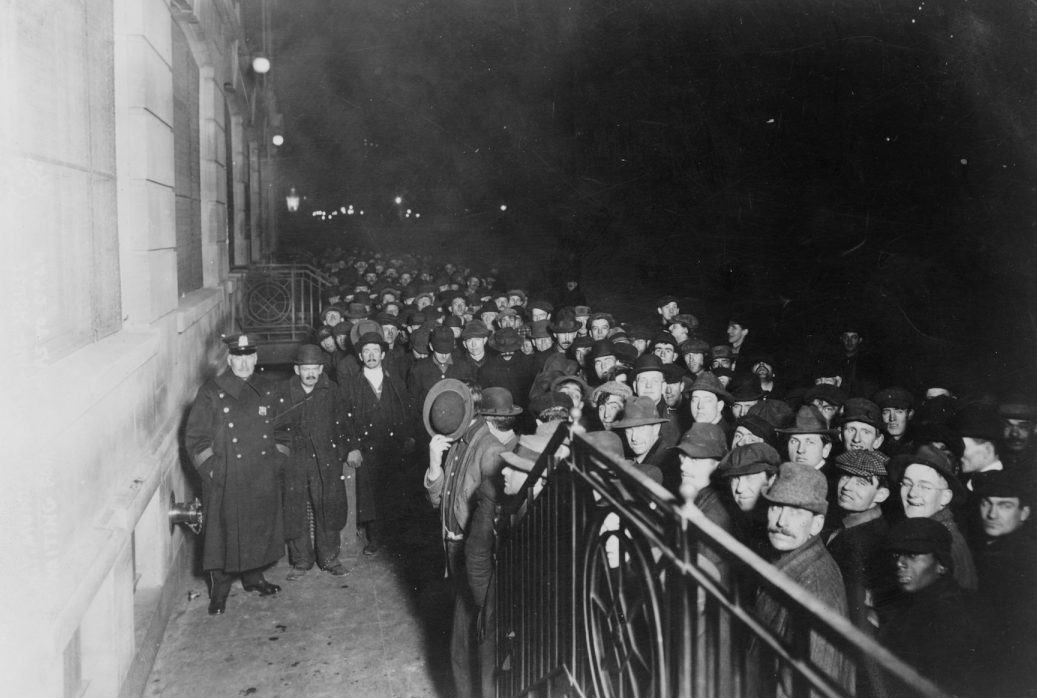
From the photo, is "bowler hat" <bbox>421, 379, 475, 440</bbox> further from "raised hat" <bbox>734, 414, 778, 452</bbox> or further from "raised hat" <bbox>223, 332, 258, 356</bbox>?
"raised hat" <bbox>223, 332, 258, 356</bbox>

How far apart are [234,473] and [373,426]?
66.2 inches

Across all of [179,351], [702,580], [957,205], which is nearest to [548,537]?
[702,580]

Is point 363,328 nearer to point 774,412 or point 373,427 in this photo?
point 373,427

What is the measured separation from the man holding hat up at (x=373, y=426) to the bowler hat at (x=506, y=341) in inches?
62.1

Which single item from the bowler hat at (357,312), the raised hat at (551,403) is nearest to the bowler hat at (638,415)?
the raised hat at (551,403)

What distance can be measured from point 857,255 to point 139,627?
542 inches

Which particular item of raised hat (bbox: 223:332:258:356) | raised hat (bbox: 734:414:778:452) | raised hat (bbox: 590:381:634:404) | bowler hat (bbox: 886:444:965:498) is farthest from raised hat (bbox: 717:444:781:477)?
raised hat (bbox: 223:332:258:356)

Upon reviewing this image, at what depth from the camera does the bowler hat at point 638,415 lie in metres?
5.15

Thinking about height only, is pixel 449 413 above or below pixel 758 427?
above

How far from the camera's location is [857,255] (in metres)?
14.0

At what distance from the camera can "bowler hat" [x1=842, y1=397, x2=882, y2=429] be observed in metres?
5.27

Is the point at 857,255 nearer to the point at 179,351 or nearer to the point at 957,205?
the point at 957,205

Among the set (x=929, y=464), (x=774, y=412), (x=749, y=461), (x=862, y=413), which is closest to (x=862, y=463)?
(x=929, y=464)

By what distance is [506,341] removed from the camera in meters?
8.71
